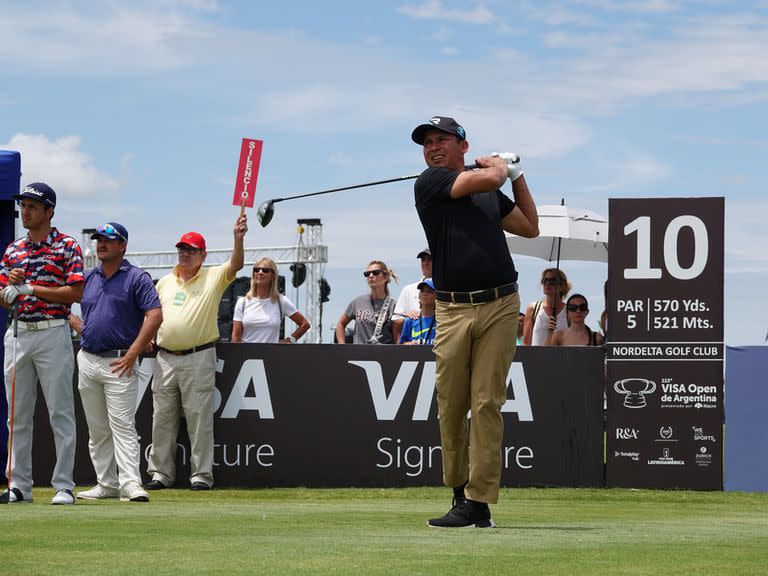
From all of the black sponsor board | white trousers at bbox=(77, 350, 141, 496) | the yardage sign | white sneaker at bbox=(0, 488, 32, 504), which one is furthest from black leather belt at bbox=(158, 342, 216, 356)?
the yardage sign

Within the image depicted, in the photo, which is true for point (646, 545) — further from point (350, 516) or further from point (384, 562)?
point (350, 516)

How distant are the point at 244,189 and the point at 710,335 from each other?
4456 mm

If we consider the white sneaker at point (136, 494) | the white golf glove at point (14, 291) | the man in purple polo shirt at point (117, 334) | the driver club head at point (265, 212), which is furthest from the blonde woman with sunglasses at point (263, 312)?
the white golf glove at point (14, 291)

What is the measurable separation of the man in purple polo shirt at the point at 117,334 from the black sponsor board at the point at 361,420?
220 centimetres

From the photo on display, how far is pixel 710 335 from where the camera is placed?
11.8 m

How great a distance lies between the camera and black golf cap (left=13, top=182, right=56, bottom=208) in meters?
8.68

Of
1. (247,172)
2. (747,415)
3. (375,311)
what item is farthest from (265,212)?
(747,415)

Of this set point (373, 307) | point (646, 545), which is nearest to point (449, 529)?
point (646, 545)

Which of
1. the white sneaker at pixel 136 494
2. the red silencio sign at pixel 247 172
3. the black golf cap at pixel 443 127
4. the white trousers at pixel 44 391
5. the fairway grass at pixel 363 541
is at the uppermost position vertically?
the red silencio sign at pixel 247 172

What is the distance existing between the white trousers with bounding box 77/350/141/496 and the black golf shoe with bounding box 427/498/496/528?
3556 millimetres

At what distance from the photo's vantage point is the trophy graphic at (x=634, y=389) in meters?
11.7

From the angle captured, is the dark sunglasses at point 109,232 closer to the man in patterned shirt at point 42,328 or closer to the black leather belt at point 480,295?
the man in patterned shirt at point 42,328

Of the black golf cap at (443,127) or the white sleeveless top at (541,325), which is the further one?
the white sleeveless top at (541,325)

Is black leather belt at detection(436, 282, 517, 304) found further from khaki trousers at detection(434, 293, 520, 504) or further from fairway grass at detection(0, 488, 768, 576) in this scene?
fairway grass at detection(0, 488, 768, 576)
